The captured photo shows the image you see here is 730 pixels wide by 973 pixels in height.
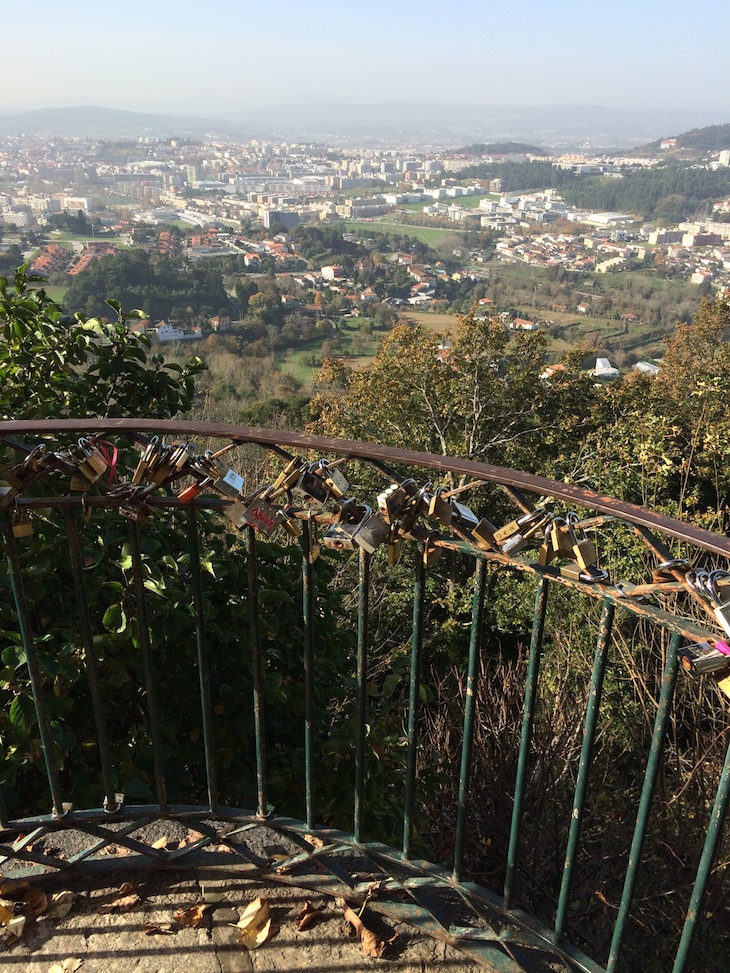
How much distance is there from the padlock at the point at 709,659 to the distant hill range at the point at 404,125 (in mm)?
98042

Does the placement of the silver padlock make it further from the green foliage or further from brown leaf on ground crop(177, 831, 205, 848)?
the green foliage

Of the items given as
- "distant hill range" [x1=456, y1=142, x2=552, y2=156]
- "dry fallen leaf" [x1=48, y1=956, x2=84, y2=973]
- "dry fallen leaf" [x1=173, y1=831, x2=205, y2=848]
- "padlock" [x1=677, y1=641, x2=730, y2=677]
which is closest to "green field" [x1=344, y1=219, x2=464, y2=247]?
"distant hill range" [x1=456, y1=142, x2=552, y2=156]

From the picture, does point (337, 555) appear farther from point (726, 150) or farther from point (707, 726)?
point (726, 150)

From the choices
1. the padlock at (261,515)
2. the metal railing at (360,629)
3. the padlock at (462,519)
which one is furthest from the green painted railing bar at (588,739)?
the padlock at (261,515)

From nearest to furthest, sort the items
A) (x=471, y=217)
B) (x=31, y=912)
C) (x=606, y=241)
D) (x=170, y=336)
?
(x=31, y=912) < (x=170, y=336) < (x=606, y=241) < (x=471, y=217)

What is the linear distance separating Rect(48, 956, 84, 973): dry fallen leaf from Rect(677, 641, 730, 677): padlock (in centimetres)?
138

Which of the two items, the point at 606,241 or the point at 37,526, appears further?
the point at 606,241

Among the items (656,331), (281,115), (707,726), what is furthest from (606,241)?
(281,115)

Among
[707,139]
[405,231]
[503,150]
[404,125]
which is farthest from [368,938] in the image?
[404,125]

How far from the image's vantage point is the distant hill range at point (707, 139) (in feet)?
191

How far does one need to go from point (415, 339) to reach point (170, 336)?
17.9m

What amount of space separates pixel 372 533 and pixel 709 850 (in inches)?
29.1

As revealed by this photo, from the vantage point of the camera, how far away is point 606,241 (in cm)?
4897

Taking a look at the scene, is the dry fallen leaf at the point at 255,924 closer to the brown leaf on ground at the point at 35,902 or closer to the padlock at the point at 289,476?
the brown leaf on ground at the point at 35,902
